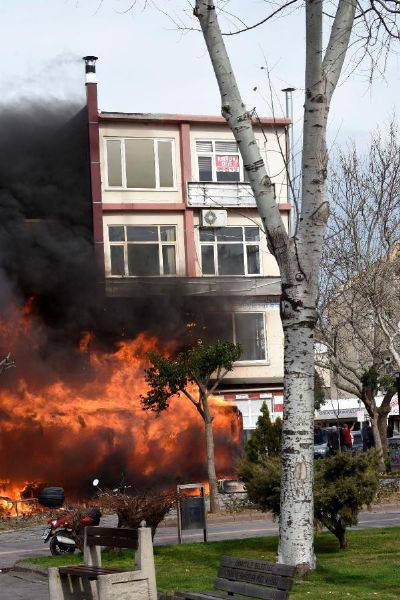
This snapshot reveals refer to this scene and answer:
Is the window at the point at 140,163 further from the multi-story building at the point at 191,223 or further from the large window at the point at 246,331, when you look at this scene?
the large window at the point at 246,331

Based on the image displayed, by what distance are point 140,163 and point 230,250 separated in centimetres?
464

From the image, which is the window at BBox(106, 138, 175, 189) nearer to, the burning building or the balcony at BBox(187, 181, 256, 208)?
the burning building

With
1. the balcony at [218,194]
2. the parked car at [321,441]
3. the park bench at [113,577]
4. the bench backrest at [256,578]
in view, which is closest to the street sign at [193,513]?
the park bench at [113,577]

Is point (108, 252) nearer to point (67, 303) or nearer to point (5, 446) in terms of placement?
point (67, 303)

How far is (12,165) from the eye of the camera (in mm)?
38031

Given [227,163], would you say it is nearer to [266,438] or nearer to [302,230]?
[266,438]

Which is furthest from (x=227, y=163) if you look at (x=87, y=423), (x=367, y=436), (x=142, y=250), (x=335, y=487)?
(x=335, y=487)

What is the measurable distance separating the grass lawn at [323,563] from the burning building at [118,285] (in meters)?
17.9

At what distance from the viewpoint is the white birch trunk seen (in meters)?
11.6

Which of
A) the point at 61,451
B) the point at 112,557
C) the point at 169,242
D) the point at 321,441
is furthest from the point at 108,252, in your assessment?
the point at 112,557

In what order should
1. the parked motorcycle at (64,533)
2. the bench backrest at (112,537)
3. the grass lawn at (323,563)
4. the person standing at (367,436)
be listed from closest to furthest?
the bench backrest at (112,537), the grass lawn at (323,563), the parked motorcycle at (64,533), the person standing at (367,436)

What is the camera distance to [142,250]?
39.2 m

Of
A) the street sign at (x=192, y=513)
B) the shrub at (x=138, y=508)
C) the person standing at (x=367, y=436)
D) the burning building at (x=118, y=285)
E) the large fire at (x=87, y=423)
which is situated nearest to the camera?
the shrub at (x=138, y=508)

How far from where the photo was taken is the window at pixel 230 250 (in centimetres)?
4000
